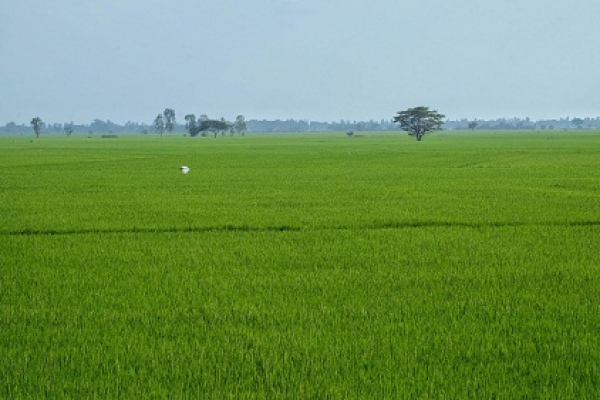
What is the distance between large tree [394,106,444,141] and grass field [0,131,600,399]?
83.1 metres

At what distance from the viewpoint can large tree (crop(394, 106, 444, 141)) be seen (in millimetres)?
98188

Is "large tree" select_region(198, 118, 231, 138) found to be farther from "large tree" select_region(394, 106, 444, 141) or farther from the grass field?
the grass field

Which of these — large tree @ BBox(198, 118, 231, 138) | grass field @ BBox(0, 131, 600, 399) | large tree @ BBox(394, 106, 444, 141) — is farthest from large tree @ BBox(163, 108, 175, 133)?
grass field @ BBox(0, 131, 600, 399)

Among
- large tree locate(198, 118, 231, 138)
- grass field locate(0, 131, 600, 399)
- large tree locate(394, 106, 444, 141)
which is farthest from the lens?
large tree locate(198, 118, 231, 138)

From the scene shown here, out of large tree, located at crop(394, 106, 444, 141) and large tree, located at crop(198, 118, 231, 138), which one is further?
large tree, located at crop(198, 118, 231, 138)

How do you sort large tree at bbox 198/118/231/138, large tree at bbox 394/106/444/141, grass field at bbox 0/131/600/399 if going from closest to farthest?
grass field at bbox 0/131/600/399
large tree at bbox 394/106/444/141
large tree at bbox 198/118/231/138

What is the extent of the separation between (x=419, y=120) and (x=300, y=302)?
94.2 metres

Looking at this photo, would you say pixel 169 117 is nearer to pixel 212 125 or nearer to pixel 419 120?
pixel 212 125

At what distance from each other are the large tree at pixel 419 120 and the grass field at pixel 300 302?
8311 centimetres

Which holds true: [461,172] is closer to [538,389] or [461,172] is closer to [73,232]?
[73,232]

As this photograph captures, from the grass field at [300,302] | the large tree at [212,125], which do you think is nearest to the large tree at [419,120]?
the large tree at [212,125]

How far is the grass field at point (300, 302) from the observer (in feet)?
16.7

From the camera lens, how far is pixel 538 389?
16.1 feet

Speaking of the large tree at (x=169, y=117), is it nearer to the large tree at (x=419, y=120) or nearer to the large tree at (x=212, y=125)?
the large tree at (x=212, y=125)
